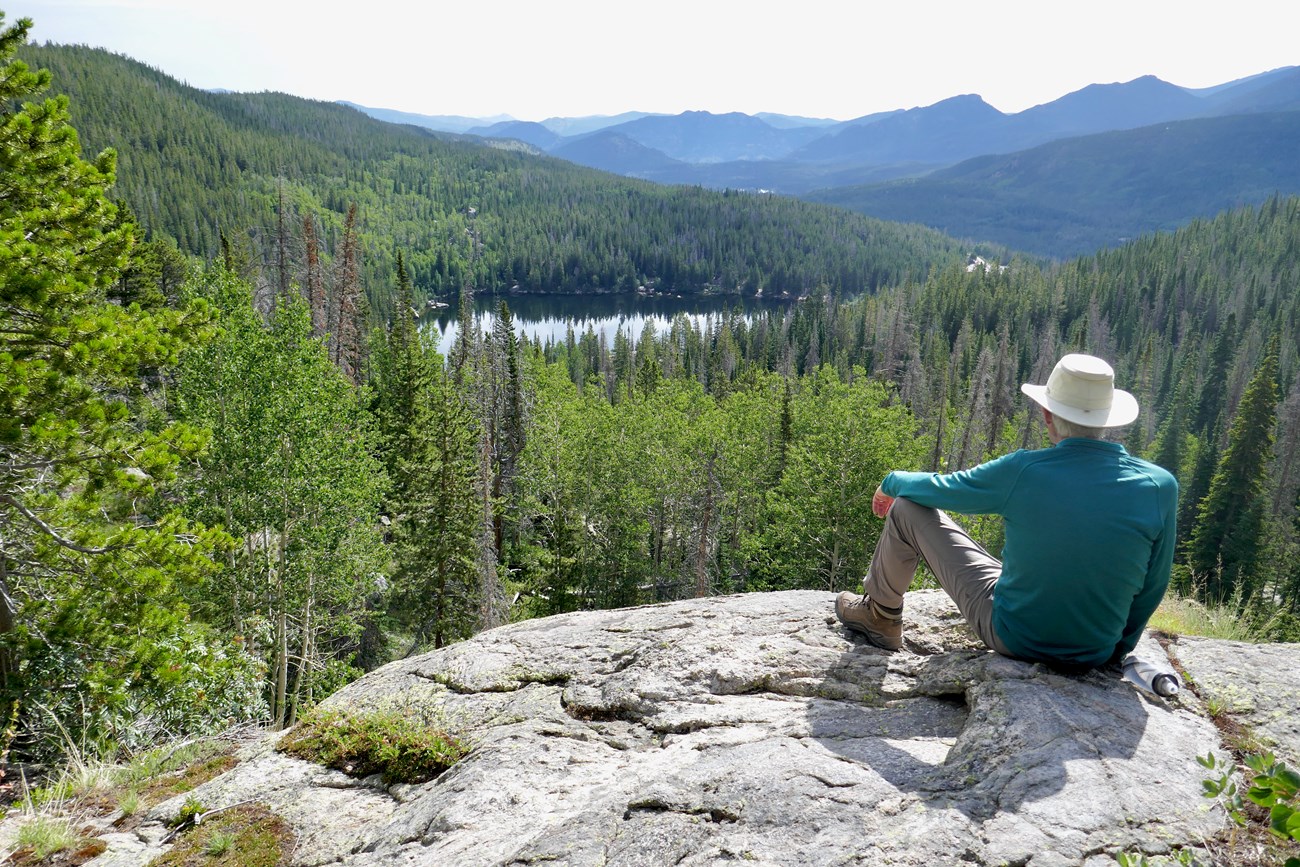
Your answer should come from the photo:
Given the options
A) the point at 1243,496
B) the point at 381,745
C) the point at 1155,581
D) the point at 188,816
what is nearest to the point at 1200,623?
the point at 1155,581

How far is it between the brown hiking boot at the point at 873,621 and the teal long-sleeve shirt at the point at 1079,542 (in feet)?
3.65

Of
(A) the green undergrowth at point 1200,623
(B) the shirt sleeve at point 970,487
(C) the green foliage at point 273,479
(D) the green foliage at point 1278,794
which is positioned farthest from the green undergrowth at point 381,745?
(C) the green foliage at point 273,479

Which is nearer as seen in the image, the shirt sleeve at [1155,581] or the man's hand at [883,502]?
the shirt sleeve at [1155,581]

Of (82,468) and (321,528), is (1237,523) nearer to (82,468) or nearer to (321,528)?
(321,528)

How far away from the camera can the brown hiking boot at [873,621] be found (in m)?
5.93

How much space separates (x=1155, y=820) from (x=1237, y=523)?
53755 mm

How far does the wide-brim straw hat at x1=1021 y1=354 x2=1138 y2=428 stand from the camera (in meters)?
4.57

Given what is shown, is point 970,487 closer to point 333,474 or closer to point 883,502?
point 883,502

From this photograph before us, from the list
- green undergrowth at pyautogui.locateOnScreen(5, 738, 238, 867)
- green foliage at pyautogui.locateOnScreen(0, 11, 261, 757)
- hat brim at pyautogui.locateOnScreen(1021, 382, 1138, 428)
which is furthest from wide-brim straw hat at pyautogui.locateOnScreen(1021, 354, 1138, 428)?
green foliage at pyautogui.locateOnScreen(0, 11, 261, 757)

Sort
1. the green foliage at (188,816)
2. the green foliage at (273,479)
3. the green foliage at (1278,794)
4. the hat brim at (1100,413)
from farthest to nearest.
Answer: the green foliage at (273,479) < the green foliage at (188,816) < the hat brim at (1100,413) < the green foliage at (1278,794)

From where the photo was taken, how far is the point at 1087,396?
4.63 metres

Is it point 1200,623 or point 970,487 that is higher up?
point 970,487

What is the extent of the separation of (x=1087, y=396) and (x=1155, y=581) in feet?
4.45

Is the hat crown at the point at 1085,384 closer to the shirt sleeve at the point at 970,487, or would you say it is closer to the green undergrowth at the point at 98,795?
the shirt sleeve at the point at 970,487
